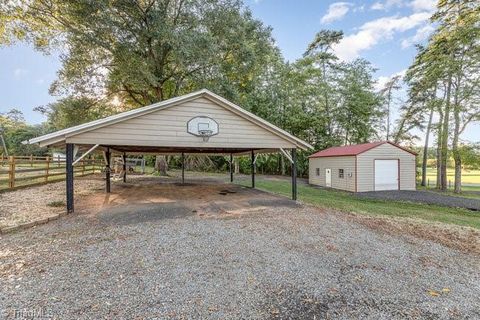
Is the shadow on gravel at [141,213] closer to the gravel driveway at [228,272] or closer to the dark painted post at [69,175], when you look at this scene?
the gravel driveway at [228,272]

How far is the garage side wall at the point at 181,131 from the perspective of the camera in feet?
22.7

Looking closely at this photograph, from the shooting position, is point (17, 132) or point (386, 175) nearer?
point (386, 175)

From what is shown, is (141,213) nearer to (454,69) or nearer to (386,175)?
(386,175)

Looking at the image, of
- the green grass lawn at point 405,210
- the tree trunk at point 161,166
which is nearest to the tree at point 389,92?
the green grass lawn at point 405,210

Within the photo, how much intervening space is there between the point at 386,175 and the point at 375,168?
1036mm

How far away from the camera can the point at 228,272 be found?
3436mm

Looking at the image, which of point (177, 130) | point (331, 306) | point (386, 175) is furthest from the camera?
point (386, 175)

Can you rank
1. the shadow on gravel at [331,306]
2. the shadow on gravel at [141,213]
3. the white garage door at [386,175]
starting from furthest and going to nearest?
the white garage door at [386,175], the shadow on gravel at [141,213], the shadow on gravel at [331,306]

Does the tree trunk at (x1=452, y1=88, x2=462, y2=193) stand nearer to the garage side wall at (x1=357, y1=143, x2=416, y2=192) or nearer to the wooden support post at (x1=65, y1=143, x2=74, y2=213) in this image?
the garage side wall at (x1=357, y1=143, x2=416, y2=192)

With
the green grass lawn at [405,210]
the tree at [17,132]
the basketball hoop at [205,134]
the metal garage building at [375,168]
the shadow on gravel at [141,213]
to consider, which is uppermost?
the tree at [17,132]

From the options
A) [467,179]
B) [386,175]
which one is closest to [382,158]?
[386,175]

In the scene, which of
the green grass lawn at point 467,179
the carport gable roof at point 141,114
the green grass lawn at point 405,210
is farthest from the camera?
the green grass lawn at point 467,179

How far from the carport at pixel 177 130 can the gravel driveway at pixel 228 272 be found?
85.5 inches

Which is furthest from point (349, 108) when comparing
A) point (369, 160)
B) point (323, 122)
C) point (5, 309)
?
point (5, 309)
